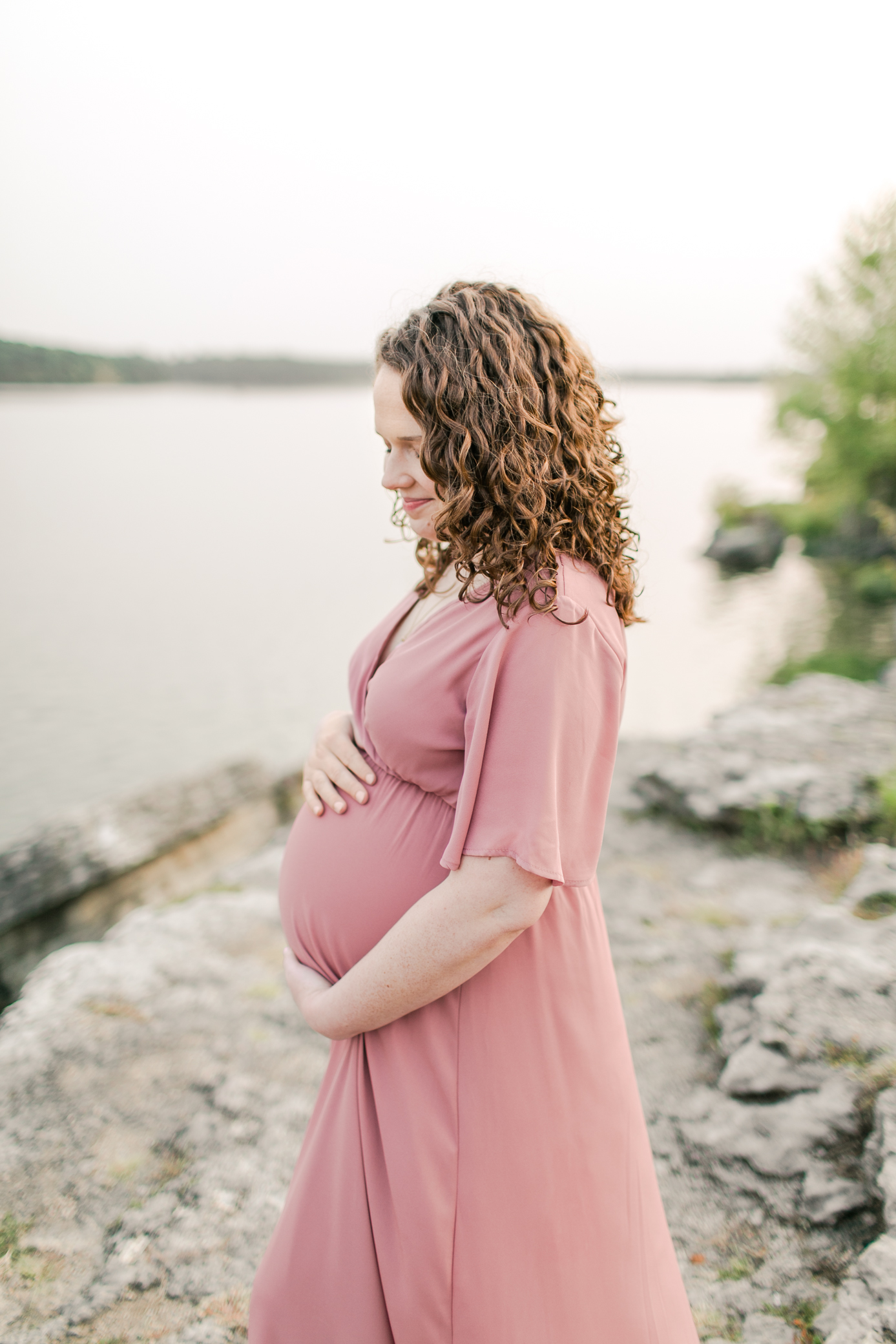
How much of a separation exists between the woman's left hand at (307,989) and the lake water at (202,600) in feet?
3.17

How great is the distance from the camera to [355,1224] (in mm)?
1271

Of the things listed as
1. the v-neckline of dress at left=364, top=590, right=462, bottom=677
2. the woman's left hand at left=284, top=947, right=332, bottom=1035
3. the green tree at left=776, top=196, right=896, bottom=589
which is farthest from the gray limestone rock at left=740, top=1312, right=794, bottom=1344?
the green tree at left=776, top=196, right=896, bottom=589

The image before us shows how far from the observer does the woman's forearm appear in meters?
1.06

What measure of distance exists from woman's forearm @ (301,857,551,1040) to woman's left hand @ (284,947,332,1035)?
0.14m

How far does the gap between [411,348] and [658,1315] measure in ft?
5.30

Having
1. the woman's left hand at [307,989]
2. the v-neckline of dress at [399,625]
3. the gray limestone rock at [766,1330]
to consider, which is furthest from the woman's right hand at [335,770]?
the gray limestone rock at [766,1330]

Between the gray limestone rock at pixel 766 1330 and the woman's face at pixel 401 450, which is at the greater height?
the woman's face at pixel 401 450

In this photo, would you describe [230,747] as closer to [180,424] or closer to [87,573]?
[87,573]

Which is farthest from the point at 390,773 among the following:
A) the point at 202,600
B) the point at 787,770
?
the point at 202,600

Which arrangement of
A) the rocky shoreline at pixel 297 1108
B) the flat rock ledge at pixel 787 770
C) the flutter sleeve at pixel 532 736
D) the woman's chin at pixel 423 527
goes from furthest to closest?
the flat rock ledge at pixel 787 770, the rocky shoreline at pixel 297 1108, the woman's chin at pixel 423 527, the flutter sleeve at pixel 532 736

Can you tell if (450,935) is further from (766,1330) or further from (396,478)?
(766,1330)

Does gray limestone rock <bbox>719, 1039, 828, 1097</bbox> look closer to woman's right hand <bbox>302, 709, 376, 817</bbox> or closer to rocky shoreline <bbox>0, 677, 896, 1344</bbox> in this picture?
rocky shoreline <bbox>0, 677, 896, 1344</bbox>

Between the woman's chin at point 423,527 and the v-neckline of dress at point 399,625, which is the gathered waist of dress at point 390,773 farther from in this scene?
the woman's chin at point 423,527

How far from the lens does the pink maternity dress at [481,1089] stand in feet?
3.51
